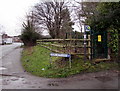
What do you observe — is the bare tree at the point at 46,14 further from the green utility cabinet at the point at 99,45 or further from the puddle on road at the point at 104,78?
the puddle on road at the point at 104,78

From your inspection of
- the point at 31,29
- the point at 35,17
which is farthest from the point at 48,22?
the point at 31,29

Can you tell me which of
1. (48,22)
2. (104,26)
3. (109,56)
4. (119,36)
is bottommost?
(109,56)

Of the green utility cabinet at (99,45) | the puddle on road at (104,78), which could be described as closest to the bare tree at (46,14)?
the green utility cabinet at (99,45)

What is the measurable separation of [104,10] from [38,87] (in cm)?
573

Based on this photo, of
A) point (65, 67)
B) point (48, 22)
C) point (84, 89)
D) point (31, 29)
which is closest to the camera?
point (84, 89)

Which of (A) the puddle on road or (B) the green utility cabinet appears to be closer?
(A) the puddle on road

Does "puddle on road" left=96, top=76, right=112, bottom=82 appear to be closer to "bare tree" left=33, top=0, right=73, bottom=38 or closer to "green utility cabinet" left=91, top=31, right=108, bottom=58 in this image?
"green utility cabinet" left=91, top=31, right=108, bottom=58

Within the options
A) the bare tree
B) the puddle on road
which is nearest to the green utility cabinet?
the puddle on road

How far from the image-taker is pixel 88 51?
30.2 ft

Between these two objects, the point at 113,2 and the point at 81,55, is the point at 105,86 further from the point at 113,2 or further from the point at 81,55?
the point at 113,2

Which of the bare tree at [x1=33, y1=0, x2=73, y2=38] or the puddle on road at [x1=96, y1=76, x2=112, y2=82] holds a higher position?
the bare tree at [x1=33, y1=0, x2=73, y2=38]

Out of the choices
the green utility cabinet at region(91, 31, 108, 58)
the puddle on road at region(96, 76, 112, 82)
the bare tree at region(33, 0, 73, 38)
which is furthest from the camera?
the bare tree at region(33, 0, 73, 38)

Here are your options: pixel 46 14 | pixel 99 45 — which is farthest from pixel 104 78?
pixel 46 14

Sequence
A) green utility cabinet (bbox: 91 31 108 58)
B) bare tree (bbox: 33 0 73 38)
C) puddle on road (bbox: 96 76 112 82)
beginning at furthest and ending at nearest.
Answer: bare tree (bbox: 33 0 73 38)
green utility cabinet (bbox: 91 31 108 58)
puddle on road (bbox: 96 76 112 82)
